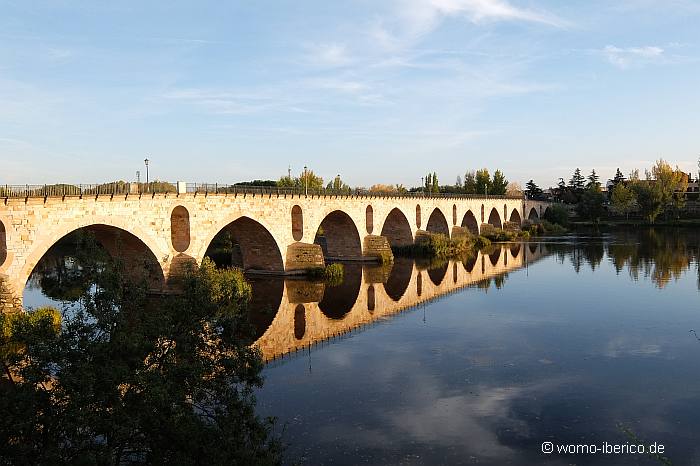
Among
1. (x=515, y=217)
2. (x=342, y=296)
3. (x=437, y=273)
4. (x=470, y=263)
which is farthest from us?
(x=515, y=217)

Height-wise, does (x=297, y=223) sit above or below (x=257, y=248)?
above

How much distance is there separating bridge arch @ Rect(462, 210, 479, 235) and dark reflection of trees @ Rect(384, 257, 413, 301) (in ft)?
79.0

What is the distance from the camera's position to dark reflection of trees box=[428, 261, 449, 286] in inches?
1395

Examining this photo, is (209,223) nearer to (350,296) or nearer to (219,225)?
(219,225)

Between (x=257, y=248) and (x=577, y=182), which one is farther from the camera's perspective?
(x=577, y=182)

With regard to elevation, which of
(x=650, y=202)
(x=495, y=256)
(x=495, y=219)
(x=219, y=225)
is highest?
(x=650, y=202)

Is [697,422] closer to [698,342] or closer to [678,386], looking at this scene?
[678,386]

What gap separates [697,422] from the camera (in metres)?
13.0

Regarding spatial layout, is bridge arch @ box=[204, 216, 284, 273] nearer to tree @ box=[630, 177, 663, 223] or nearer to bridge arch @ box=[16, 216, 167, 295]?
bridge arch @ box=[16, 216, 167, 295]

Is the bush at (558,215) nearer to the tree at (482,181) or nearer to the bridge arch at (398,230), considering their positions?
the tree at (482,181)

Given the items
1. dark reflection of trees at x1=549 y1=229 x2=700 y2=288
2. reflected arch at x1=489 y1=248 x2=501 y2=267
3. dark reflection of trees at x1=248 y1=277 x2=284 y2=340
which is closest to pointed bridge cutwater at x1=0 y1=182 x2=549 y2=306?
dark reflection of trees at x1=248 y1=277 x2=284 y2=340

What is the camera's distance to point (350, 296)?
29.6 meters

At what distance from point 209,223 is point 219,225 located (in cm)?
73

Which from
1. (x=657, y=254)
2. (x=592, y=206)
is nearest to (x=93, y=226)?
(x=657, y=254)
